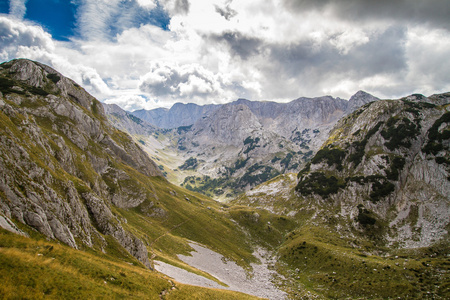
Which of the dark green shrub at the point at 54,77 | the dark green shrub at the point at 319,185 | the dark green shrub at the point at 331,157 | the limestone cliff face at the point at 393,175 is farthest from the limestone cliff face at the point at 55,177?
the dark green shrub at the point at 331,157

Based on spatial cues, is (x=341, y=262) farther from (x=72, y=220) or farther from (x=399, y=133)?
(x=399, y=133)

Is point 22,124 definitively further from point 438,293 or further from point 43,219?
point 438,293

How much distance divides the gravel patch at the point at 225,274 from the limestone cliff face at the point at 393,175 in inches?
2461

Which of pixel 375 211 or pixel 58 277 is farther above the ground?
pixel 375 211

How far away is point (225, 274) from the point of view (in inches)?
2574

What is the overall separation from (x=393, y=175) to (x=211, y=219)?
357ft

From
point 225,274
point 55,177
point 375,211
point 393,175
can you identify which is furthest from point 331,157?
point 55,177

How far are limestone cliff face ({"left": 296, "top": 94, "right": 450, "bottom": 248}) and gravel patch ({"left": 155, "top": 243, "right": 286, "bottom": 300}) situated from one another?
62515mm

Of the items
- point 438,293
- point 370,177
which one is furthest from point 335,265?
point 370,177

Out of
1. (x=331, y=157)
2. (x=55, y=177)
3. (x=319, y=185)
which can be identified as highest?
(x=331, y=157)

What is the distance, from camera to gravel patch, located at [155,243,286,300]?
48016 millimetres

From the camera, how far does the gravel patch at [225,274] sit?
48.0 meters

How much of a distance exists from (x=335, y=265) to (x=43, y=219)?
82.9 m

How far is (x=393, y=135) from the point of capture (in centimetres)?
12975
